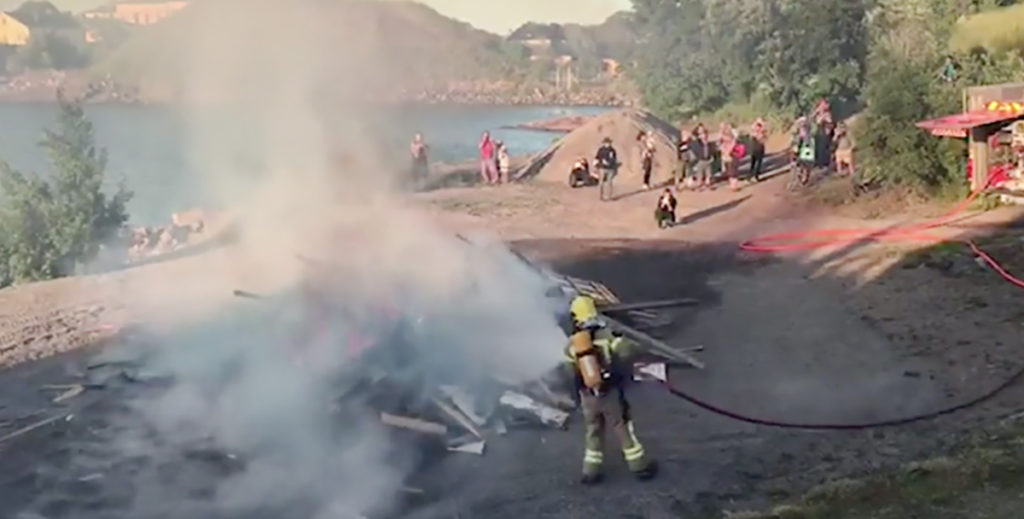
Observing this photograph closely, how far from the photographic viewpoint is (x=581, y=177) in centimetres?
2875

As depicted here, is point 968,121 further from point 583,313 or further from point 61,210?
point 61,210

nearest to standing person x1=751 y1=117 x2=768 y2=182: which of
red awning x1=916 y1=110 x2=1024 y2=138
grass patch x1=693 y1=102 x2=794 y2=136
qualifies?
red awning x1=916 y1=110 x2=1024 y2=138

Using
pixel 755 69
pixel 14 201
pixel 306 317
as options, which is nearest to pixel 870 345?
pixel 306 317

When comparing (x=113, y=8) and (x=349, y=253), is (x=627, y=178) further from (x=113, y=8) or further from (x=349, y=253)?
(x=113, y=8)

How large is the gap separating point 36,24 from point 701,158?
15.1m

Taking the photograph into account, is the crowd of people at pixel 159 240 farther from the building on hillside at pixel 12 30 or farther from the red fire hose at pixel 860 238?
the red fire hose at pixel 860 238

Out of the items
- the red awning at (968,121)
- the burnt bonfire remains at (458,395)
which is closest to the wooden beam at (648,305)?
the burnt bonfire remains at (458,395)

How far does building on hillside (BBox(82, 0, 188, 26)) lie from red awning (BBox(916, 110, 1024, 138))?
1226cm

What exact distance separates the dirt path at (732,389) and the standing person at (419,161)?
4962mm

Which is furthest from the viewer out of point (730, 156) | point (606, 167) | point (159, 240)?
point (159, 240)

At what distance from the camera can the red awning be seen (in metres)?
17.9

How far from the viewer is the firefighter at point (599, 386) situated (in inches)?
369

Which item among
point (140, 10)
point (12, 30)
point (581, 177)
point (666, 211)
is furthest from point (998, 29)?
point (581, 177)

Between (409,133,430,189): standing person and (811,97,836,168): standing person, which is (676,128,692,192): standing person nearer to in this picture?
(811,97,836,168): standing person
